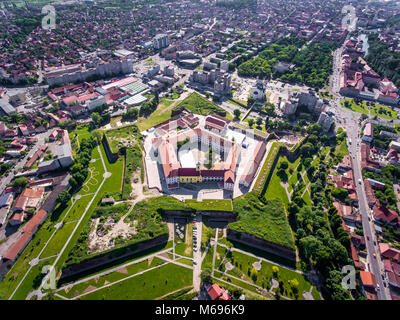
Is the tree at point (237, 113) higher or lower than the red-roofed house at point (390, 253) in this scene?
higher

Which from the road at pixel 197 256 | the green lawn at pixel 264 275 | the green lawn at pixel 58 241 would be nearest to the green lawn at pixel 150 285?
the road at pixel 197 256

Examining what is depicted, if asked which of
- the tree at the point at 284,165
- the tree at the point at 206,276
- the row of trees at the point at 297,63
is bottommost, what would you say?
the tree at the point at 206,276

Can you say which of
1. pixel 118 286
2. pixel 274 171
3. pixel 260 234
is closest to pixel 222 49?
pixel 274 171

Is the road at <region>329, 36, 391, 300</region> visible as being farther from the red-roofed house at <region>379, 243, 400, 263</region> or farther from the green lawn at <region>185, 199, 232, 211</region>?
the green lawn at <region>185, 199, 232, 211</region>

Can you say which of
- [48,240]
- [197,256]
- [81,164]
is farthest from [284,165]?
[48,240]

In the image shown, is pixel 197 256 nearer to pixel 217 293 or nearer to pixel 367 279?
pixel 217 293

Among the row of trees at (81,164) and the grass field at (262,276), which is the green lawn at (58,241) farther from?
the grass field at (262,276)

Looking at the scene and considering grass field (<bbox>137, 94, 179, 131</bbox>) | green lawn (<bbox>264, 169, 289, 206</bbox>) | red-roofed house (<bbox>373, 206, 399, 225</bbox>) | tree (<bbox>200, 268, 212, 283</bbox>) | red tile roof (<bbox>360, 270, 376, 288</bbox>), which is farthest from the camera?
grass field (<bbox>137, 94, 179, 131</bbox>)

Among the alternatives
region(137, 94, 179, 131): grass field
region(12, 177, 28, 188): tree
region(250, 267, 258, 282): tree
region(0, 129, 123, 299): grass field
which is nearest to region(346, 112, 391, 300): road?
region(250, 267, 258, 282): tree
